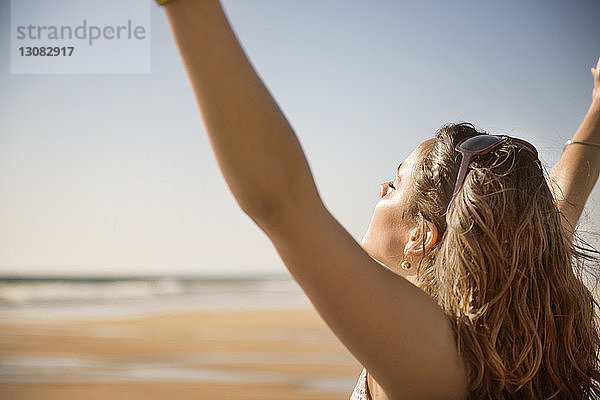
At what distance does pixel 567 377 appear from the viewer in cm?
100

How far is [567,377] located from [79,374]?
499cm

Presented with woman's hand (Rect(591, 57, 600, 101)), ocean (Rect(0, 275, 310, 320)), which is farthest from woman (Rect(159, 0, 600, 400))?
ocean (Rect(0, 275, 310, 320))

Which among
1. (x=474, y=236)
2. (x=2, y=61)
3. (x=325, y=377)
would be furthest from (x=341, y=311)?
(x=2, y=61)

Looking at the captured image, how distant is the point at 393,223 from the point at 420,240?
8 centimetres

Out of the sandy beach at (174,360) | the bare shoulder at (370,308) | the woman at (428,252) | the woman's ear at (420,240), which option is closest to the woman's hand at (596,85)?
the woman at (428,252)

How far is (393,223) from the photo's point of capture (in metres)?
1.22

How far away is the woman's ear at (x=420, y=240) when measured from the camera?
Result: 3.76ft

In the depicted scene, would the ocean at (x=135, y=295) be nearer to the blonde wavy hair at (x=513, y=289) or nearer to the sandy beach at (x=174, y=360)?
the sandy beach at (x=174, y=360)

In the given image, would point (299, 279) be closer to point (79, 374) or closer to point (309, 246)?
point (309, 246)

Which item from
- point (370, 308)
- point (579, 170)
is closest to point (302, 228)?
point (370, 308)

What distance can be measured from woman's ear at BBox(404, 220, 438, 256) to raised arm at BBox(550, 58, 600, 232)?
17.8 inches

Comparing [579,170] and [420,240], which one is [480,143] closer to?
[420,240]

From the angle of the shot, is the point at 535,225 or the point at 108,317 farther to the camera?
the point at 108,317

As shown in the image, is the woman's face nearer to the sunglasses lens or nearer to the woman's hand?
the sunglasses lens
